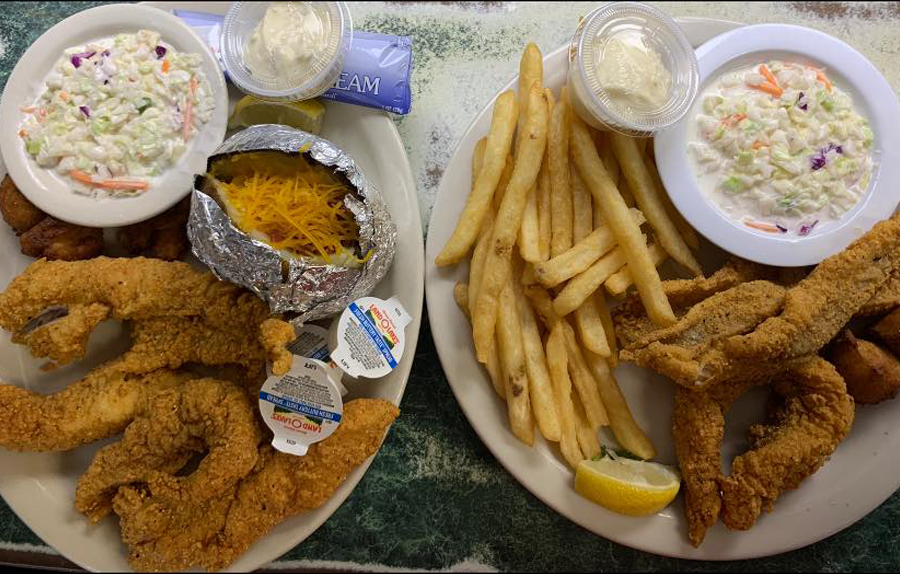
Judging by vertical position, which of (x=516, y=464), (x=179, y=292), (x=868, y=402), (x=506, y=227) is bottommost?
(x=516, y=464)

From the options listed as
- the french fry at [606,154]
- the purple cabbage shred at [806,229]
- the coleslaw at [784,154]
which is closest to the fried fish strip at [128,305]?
the french fry at [606,154]

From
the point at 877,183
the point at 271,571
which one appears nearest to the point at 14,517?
the point at 271,571

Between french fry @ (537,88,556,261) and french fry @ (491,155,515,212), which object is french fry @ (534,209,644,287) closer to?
french fry @ (537,88,556,261)

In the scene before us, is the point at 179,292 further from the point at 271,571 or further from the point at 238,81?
the point at 271,571

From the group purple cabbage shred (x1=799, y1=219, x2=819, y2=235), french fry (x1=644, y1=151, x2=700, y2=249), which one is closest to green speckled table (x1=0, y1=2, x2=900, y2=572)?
french fry (x1=644, y1=151, x2=700, y2=249)

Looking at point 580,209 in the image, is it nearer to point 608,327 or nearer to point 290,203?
point 608,327

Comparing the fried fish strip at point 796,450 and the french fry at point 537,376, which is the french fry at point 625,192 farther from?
the fried fish strip at point 796,450

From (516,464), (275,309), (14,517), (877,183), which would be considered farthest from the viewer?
(14,517)
